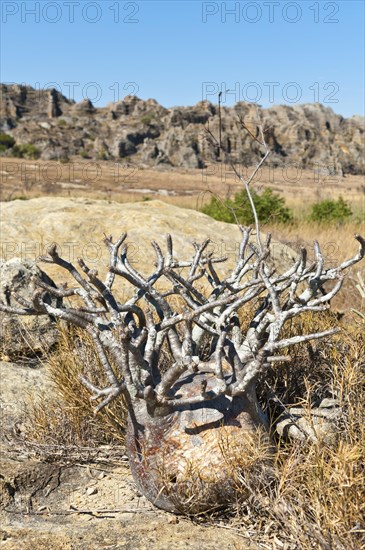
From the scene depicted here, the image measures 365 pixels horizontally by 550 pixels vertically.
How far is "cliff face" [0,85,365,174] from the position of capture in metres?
73.7

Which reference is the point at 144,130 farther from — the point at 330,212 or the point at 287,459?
the point at 287,459

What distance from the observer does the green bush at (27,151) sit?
72688 mm

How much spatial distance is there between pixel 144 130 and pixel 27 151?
1117 inches

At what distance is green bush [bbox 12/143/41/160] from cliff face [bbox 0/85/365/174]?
112cm

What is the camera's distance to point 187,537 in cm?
261

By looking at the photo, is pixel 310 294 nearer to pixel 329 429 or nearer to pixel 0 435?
pixel 329 429

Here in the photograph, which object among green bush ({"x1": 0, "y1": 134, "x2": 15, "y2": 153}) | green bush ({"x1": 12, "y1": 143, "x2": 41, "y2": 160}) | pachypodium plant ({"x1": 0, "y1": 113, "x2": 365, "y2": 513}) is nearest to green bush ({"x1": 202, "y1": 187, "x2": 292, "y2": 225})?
pachypodium plant ({"x1": 0, "y1": 113, "x2": 365, "y2": 513})

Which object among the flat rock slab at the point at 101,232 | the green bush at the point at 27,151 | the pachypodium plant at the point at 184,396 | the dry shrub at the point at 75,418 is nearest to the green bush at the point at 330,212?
the flat rock slab at the point at 101,232

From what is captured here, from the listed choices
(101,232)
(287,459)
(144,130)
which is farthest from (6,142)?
(287,459)

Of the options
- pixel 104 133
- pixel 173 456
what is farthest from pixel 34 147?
pixel 173 456

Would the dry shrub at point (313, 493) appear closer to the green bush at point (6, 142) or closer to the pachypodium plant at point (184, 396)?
the pachypodium plant at point (184, 396)

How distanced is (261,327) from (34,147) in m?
78.2

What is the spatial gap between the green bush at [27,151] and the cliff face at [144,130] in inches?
44.2

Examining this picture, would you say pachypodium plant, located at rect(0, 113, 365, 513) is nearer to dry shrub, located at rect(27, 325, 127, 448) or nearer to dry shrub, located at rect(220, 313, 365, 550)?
dry shrub, located at rect(220, 313, 365, 550)
